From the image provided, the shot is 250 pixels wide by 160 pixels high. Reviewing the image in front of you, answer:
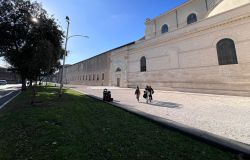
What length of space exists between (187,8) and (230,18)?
48.7 ft

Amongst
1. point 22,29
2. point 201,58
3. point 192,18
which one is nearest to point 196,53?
point 201,58

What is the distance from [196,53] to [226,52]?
3.95 m

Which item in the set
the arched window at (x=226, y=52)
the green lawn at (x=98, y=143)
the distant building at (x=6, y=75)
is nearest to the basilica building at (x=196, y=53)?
the arched window at (x=226, y=52)

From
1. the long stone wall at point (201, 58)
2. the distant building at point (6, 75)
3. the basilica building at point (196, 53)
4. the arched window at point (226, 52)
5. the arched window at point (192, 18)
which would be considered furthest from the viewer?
the distant building at point (6, 75)

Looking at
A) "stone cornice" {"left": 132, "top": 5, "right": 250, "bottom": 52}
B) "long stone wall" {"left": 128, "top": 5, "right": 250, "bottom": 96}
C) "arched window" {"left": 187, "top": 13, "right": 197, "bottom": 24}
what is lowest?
"long stone wall" {"left": 128, "top": 5, "right": 250, "bottom": 96}

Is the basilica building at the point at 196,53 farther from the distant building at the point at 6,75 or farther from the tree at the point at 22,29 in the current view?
the distant building at the point at 6,75

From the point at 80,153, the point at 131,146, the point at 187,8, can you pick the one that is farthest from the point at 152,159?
the point at 187,8

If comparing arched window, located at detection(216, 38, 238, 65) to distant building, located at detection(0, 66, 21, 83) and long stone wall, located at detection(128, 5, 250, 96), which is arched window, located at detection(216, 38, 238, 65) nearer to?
long stone wall, located at detection(128, 5, 250, 96)

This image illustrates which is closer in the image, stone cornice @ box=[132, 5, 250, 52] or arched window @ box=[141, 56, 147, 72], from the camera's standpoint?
stone cornice @ box=[132, 5, 250, 52]

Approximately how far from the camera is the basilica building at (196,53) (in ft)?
57.6

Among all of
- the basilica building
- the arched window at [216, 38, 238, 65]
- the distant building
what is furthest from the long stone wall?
the distant building

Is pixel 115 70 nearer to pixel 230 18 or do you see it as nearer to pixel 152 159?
pixel 230 18

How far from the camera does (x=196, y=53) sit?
2164cm

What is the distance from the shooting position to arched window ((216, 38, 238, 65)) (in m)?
18.1
